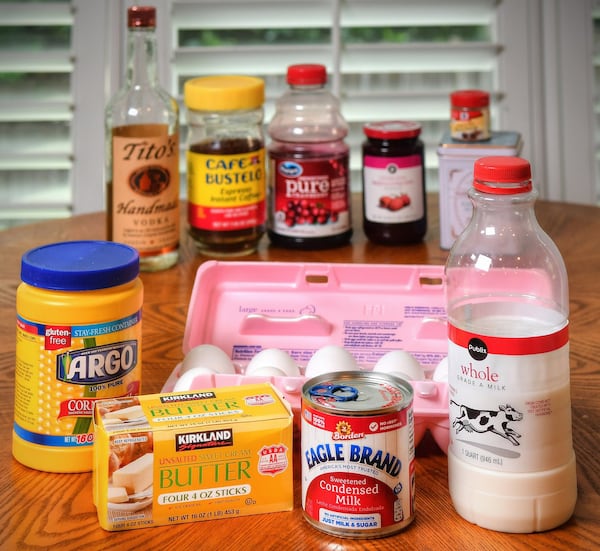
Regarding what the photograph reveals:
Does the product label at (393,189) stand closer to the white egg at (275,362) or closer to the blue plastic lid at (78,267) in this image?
the white egg at (275,362)

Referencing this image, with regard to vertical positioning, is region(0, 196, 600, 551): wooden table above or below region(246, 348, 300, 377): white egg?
below

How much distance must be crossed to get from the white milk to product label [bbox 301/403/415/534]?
5cm

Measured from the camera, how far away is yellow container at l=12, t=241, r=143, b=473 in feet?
2.76

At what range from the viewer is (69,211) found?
235cm

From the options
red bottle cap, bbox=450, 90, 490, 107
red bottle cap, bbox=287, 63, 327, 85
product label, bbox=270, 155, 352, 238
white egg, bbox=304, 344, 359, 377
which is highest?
red bottle cap, bbox=287, 63, 327, 85

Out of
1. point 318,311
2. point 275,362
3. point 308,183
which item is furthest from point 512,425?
point 308,183

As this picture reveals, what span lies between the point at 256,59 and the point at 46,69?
1.55ft

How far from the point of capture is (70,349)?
839 mm

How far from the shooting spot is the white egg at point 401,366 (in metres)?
0.97

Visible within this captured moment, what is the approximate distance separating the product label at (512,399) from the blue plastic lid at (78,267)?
0.95ft

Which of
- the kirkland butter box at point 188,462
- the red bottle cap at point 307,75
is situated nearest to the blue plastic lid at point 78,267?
the kirkland butter box at point 188,462

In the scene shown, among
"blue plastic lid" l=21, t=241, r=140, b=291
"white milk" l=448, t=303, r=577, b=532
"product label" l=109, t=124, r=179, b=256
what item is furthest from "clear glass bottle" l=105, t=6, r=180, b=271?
"white milk" l=448, t=303, r=577, b=532

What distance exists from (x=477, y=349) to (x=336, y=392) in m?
0.12

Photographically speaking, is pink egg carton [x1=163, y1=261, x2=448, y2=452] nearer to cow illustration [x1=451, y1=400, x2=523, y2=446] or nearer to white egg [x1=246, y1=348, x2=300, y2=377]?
white egg [x1=246, y1=348, x2=300, y2=377]
